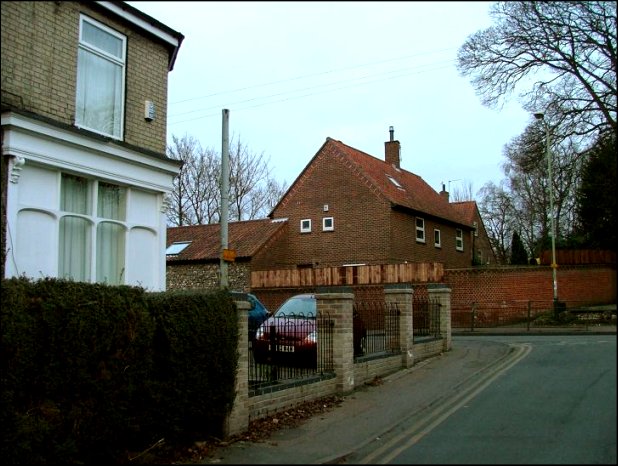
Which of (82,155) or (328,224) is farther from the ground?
(328,224)

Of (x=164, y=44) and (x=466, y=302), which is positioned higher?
(x=164, y=44)

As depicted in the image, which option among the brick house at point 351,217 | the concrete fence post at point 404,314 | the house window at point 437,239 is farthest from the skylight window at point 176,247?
the concrete fence post at point 404,314

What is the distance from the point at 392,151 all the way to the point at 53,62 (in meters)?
32.1

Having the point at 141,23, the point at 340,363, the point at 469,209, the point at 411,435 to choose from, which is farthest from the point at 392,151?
the point at 411,435

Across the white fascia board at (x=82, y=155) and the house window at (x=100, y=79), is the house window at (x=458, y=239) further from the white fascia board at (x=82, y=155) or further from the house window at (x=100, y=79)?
the house window at (x=100, y=79)

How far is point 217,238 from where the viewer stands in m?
32.5

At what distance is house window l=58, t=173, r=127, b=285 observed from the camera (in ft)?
33.7

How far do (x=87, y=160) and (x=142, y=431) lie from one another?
5004 mm

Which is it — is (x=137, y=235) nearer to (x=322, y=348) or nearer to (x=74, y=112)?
(x=74, y=112)

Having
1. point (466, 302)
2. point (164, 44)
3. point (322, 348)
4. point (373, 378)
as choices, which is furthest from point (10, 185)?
point (466, 302)

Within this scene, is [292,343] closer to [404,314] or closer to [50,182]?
[404,314]

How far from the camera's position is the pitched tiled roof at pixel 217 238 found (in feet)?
101

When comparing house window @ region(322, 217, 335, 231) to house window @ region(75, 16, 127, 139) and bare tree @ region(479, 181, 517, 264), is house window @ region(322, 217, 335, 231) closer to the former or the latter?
bare tree @ region(479, 181, 517, 264)

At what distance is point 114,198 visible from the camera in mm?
11312
